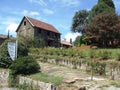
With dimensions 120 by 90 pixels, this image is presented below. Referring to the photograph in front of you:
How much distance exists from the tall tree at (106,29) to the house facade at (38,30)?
22.1m

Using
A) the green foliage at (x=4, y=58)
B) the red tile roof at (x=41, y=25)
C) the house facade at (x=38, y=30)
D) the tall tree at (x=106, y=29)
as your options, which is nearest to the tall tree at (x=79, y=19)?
the house facade at (x=38, y=30)

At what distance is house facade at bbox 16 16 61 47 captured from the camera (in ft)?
187

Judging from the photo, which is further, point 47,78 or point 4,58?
point 4,58

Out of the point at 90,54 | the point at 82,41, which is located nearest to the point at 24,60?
the point at 90,54

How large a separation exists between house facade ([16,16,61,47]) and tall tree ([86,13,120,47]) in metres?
22.1

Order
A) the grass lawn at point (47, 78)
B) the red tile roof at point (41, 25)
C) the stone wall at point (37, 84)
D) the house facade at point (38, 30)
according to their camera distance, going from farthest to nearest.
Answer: the red tile roof at point (41, 25), the house facade at point (38, 30), the grass lawn at point (47, 78), the stone wall at point (37, 84)

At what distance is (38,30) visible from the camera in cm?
5788

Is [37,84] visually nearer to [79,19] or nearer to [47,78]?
[47,78]

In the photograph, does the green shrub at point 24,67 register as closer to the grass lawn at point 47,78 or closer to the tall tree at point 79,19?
the grass lawn at point 47,78

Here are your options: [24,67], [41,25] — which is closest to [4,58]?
[24,67]

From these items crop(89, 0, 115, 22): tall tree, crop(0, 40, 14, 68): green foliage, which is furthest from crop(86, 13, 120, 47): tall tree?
crop(0, 40, 14, 68): green foliage

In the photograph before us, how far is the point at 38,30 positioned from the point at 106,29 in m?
26.0

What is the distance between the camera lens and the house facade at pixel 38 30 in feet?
187

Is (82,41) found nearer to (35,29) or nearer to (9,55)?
(35,29)
